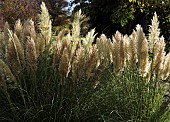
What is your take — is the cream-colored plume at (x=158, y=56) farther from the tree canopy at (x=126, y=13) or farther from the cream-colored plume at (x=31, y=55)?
the tree canopy at (x=126, y=13)

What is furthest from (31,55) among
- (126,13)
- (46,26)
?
(126,13)

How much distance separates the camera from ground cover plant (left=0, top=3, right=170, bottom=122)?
10.8 feet

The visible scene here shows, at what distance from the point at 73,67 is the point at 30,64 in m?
0.36

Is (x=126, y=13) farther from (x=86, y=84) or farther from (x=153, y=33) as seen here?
(x=86, y=84)

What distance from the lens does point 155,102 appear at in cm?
336

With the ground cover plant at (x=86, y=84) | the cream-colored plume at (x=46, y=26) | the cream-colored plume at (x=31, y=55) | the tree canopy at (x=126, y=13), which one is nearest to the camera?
the cream-colored plume at (x=31, y=55)

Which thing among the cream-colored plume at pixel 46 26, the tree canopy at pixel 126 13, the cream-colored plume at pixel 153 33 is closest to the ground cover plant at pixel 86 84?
the cream-colored plume at pixel 153 33

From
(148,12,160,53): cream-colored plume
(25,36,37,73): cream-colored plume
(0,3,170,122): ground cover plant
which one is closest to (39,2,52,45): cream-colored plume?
(0,3,170,122): ground cover plant

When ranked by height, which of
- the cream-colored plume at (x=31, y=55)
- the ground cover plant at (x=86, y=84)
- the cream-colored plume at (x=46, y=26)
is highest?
the cream-colored plume at (x=46, y=26)

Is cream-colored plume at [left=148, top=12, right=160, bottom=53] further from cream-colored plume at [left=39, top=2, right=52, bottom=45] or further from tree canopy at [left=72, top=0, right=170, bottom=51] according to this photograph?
tree canopy at [left=72, top=0, right=170, bottom=51]

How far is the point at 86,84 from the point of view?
11.1 feet

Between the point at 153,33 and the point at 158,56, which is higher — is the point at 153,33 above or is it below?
above

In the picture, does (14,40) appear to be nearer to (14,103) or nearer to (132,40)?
(14,103)

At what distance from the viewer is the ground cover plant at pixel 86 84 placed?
→ 3.29 metres
